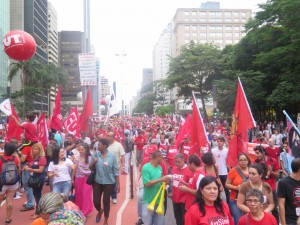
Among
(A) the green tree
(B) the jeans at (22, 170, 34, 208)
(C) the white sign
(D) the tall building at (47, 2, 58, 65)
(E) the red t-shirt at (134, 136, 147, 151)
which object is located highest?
(D) the tall building at (47, 2, 58, 65)

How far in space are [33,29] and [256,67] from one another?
57.4 meters

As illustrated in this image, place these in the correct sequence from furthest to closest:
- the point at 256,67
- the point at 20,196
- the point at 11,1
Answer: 1. the point at 11,1
2. the point at 256,67
3. the point at 20,196

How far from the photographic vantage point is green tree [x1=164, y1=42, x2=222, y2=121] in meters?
43.7

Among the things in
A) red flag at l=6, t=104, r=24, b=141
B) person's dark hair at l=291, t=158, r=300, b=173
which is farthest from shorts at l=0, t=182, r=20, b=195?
person's dark hair at l=291, t=158, r=300, b=173

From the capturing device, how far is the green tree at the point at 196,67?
43.7m

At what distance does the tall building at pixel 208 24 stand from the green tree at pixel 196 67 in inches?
2495

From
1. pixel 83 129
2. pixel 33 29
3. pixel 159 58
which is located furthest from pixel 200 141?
pixel 159 58

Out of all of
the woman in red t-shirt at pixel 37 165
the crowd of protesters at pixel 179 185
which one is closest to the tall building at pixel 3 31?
the crowd of protesters at pixel 179 185

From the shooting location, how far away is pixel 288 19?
22938mm

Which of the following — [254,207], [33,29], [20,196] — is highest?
[33,29]

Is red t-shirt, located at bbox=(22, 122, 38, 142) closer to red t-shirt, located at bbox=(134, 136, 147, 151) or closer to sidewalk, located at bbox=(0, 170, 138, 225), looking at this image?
sidewalk, located at bbox=(0, 170, 138, 225)

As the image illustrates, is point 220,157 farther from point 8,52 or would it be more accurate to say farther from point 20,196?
point 8,52

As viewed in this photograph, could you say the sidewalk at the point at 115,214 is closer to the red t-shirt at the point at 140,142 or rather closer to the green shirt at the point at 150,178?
the green shirt at the point at 150,178

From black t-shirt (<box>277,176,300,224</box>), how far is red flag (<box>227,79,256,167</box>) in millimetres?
2198
